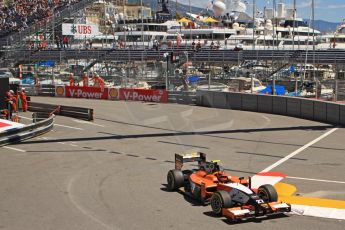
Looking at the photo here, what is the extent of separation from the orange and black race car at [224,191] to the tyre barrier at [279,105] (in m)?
12.6

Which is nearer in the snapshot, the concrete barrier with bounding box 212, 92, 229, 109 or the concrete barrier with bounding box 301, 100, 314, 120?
the concrete barrier with bounding box 301, 100, 314, 120

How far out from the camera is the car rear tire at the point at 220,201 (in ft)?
32.6

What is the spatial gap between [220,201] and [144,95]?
24878 mm

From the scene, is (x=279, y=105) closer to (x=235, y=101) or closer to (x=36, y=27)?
(x=235, y=101)

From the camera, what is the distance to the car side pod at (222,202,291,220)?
970 cm

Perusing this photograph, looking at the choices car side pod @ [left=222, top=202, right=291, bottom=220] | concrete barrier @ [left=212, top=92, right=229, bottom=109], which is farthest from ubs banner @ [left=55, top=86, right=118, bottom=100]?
car side pod @ [left=222, top=202, right=291, bottom=220]

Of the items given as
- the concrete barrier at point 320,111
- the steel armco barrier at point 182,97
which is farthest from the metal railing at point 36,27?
the concrete barrier at point 320,111

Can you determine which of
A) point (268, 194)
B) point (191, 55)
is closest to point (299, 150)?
point (268, 194)

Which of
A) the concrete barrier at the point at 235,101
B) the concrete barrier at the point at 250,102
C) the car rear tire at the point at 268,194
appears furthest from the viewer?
the concrete barrier at the point at 235,101

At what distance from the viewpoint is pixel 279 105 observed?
27656 millimetres

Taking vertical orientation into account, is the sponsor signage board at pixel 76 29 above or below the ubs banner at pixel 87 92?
above

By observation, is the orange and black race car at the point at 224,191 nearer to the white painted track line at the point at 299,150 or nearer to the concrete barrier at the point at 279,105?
the white painted track line at the point at 299,150

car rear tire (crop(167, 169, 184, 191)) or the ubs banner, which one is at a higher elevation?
the ubs banner

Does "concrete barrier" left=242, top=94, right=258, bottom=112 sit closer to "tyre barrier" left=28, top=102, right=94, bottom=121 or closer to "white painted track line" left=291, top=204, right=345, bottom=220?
"tyre barrier" left=28, top=102, right=94, bottom=121
